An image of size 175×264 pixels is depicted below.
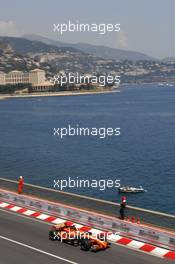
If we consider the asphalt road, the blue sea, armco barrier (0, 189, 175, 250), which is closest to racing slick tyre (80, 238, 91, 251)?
the asphalt road

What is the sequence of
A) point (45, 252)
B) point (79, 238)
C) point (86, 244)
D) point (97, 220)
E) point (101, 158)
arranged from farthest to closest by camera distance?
1. point (101, 158)
2. point (97, 220)
3. point (79, 238)
4. point (86, 244)
5. point (45, 252)

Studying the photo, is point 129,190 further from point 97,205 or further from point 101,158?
point 97,205

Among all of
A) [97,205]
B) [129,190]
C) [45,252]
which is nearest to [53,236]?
[45,252]

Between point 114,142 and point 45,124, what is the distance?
137 feet

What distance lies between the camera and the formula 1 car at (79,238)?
62.7ft

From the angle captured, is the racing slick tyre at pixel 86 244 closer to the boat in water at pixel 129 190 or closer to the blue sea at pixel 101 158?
the blue sea at pixel 101 158

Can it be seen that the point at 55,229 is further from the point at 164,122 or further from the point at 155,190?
the point at 164,122

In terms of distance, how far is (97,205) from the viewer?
76.8ft

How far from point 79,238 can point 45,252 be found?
1548mm

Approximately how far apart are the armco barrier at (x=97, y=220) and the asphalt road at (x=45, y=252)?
115 centimetres

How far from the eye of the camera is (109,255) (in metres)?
18.7

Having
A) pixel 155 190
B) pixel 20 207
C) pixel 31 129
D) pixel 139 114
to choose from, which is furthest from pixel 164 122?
pixel 20 207

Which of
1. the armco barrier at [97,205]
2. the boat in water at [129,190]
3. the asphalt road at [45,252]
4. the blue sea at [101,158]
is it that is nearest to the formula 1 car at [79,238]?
the asphalt road at [45,252]

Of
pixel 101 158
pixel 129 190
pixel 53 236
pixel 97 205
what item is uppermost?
pixel 97 205
